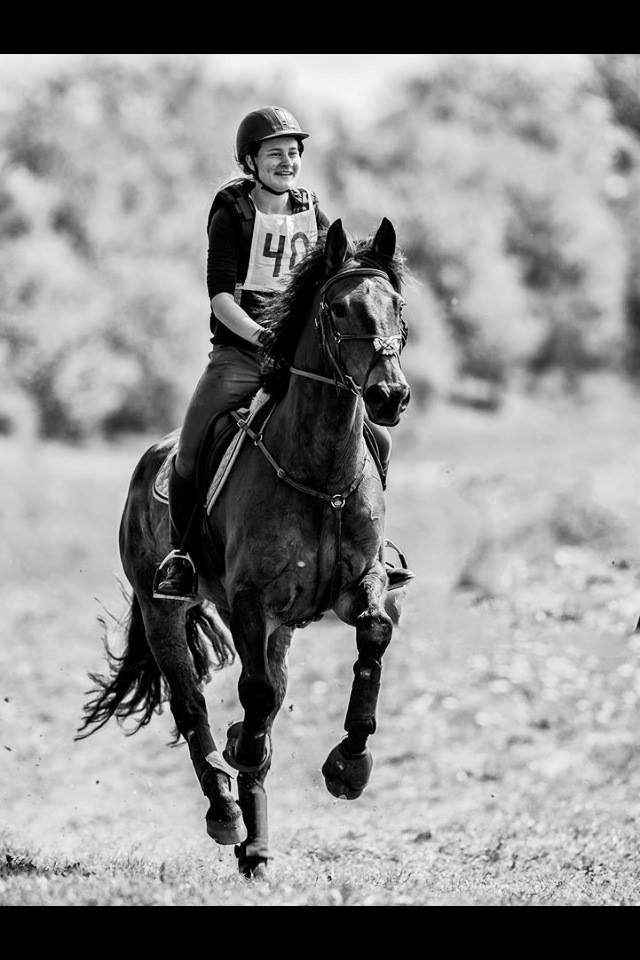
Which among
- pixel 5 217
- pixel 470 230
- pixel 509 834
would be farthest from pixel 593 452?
pixel 509 834

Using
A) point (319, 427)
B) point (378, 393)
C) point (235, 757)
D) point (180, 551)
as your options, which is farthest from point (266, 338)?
point (235, 757)

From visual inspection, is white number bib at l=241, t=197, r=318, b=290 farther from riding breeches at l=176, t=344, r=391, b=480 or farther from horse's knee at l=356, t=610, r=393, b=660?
horse's knee at l=356, t=610, r=393, b=660

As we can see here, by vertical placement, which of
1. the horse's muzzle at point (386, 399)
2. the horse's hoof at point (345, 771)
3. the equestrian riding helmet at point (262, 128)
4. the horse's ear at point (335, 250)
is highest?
the equestrian riding helmet at point (262, 128)

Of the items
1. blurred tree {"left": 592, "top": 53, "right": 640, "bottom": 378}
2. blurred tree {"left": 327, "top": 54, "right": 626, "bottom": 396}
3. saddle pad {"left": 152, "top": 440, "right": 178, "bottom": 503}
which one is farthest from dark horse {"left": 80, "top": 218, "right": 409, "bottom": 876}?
blurred tree {"left": 592, "top": 53, "right": 640, "bottom": 378}

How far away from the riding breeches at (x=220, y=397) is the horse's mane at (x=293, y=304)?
16.3 inches

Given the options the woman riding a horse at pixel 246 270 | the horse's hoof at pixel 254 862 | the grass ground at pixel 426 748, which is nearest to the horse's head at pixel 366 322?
the woman riding a horse at pixel 246 270

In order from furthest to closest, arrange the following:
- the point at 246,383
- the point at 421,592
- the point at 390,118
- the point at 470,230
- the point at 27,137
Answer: the point at 390,118 → the point at 470,230 → the point at 27,137 → the point at 421,592 → the point at 246,383

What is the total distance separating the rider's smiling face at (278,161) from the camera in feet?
22.3

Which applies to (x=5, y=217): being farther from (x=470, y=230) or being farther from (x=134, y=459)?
(x=470, y=230)

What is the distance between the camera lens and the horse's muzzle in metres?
5.41

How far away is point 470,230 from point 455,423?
9.79 metres

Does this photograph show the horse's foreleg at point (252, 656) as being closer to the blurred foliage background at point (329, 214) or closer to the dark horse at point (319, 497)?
the dark horse at point (319, 497)

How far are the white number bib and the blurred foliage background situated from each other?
2800cm

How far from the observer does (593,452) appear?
2906 cm
